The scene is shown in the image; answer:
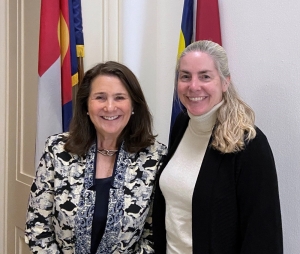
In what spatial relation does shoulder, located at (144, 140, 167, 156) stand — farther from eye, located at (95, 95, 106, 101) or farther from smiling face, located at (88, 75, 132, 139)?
eye, located at (95, 95, 106, 101)

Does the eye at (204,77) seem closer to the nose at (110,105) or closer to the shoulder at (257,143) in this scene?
the shoulder at (257,143)

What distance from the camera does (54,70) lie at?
1.99 m

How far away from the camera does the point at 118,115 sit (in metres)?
1.54

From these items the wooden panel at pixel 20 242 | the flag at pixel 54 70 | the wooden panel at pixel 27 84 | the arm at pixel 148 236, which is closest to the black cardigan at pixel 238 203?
the arm at pixel 148 236

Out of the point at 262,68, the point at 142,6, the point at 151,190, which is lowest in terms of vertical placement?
the point at 151,190

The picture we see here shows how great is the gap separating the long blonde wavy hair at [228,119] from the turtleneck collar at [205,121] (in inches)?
0.8

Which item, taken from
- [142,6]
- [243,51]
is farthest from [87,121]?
[142,6]

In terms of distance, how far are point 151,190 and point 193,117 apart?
353 mm

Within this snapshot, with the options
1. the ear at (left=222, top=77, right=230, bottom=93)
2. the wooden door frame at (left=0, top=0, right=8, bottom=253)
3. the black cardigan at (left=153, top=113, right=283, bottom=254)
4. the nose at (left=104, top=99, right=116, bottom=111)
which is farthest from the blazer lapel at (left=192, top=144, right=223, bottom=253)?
the wooden door frame at (left=0, top=0, right=8, bottom=253)

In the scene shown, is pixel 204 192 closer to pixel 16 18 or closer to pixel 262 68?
pixel 262 68

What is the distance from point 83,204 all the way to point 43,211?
18 centimetres

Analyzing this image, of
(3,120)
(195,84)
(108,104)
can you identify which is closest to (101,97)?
(108,104)

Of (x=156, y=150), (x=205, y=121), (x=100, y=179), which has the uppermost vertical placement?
(x=205, y=121)

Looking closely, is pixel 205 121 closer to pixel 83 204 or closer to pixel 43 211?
pixel 83 204
